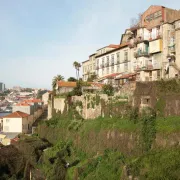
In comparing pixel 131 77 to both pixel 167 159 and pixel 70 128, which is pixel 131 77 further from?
pixel 167 159

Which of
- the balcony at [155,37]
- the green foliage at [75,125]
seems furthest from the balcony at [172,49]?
the green foliage at [75,125]

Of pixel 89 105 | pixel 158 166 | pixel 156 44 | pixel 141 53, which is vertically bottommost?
pixel 158 166

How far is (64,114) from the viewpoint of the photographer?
38.6 meters

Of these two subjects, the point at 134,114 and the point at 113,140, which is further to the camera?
the point at 113,140

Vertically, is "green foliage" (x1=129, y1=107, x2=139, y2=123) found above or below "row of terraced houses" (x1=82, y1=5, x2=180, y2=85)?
below

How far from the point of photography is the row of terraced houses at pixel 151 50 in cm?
3573

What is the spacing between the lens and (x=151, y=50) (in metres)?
38.8

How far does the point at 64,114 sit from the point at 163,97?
18296 millimetres

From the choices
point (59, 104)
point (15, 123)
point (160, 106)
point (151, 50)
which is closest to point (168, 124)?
point (160, 106)

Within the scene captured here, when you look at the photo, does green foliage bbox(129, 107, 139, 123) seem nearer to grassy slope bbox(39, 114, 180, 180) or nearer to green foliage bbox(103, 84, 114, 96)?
grassy slope bbox(39, 114, 180, 180)

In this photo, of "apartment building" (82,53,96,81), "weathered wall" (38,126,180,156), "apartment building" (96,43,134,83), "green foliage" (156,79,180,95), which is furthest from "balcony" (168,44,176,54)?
"apartment building" (82,53,96,81)

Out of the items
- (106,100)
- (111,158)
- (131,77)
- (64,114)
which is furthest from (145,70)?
(111,158)

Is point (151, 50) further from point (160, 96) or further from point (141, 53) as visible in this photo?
point (160, 96)

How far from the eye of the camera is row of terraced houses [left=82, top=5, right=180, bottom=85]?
35.7 meters
